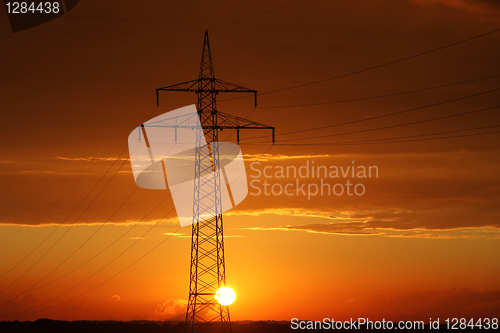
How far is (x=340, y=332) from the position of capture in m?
100

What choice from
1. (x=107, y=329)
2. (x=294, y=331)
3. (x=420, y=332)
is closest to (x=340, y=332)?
(x=294, y=331)

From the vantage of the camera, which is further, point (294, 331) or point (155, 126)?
point (294, 331)

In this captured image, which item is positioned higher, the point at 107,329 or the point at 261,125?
the point at 261,125

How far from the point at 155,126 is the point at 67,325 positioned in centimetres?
7892

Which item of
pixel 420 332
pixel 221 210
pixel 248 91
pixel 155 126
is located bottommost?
pixel 420 332

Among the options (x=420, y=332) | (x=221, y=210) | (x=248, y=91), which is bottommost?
(x=420, y=332)

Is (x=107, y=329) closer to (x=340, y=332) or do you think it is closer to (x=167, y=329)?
(x=167, y=329)

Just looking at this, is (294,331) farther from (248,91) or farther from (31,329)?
(248,91)

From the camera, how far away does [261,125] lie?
46938mm

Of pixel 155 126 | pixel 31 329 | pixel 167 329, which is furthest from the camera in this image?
pixel 31 329

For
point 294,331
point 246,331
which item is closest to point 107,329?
point 246,331

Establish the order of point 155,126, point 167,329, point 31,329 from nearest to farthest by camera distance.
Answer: point 155,126
point 167,329
point 31,329

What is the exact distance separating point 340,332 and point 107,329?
137ft

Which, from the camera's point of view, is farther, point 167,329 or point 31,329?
point 31,329
